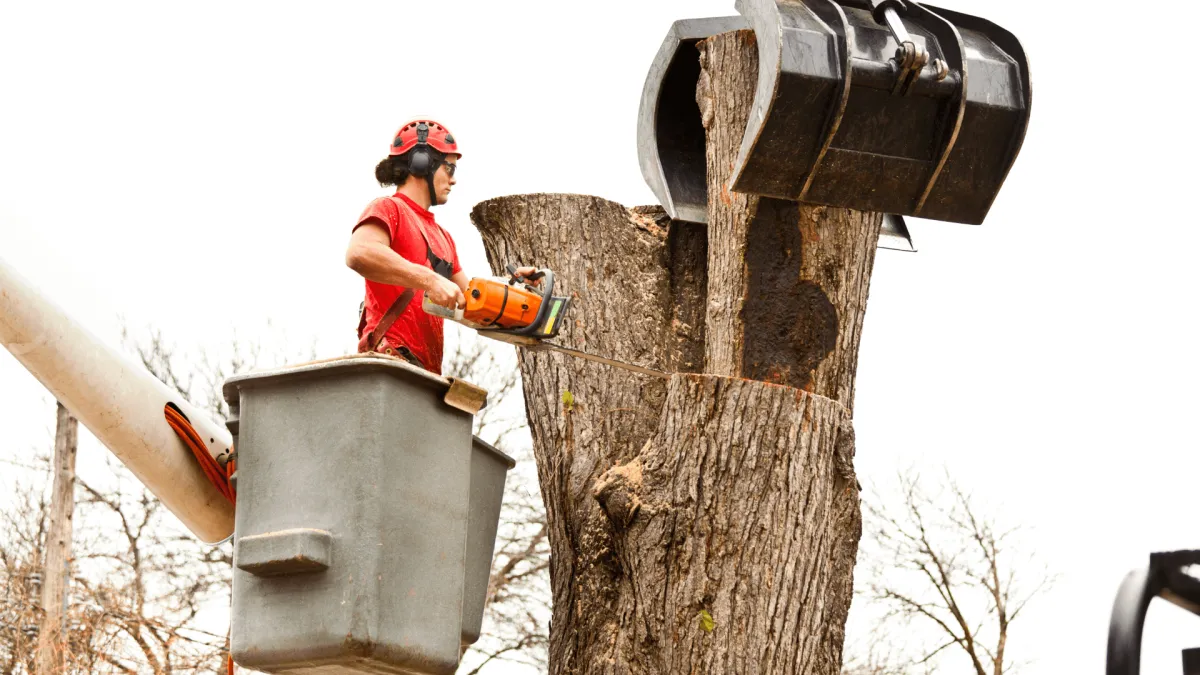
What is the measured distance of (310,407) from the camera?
4.04 meters

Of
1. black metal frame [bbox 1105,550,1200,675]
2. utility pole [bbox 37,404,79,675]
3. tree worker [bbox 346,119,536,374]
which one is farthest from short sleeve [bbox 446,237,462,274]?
utility pole [bbox 37,404,79,675]

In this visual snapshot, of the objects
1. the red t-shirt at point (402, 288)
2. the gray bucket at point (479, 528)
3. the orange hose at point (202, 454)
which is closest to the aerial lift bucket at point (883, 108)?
the red t-shirt at point (402, 288)

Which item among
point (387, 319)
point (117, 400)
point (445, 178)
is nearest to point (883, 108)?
point (445, 178)

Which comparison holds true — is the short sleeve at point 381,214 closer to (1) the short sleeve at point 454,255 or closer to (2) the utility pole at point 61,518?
(1) the short sleeve at point 454,255

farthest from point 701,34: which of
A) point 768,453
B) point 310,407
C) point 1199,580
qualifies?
point 1199,580

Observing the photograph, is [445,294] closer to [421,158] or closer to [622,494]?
[421,158]

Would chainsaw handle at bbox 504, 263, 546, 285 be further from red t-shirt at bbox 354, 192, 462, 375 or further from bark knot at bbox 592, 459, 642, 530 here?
bark knot at bbox 592, 459, 642, 530

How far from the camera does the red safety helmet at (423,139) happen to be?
4668mm

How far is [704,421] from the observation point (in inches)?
Answer: 172

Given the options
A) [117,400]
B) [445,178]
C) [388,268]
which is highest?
[445,178]

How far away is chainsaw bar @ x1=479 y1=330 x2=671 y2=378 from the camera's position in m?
4.50

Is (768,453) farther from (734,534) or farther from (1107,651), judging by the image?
(1107,651)

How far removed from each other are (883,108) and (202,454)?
8.13ft

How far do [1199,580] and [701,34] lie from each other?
3763mm
